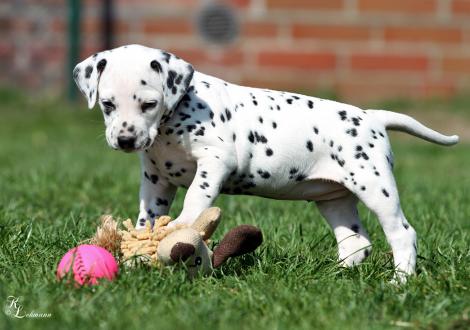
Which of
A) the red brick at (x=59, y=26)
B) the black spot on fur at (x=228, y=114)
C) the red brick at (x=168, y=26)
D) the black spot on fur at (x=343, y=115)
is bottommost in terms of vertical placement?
the red brick at (x=59, y=26)

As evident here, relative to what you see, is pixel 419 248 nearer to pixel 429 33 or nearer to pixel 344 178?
pixel 344 178

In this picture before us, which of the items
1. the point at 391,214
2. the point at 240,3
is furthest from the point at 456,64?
the point at 391,214

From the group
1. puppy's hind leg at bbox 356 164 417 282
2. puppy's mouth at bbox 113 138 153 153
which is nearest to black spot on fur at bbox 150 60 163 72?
puppy's mouth at bbox 113 138 153 153

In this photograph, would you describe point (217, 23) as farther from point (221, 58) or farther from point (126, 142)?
point (126, 142)

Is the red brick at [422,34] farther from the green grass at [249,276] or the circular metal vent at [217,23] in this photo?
the green grass at [249,276]

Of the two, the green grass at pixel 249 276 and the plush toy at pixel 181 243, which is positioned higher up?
the plush toy at pixel 181 243

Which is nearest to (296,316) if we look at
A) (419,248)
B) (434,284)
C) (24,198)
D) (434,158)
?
(434,284)

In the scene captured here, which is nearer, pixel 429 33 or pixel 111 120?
pixel 111 120

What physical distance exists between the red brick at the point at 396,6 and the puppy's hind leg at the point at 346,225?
7.84 meters

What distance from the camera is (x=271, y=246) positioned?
475 cm

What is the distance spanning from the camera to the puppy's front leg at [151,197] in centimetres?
450

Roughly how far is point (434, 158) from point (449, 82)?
7.61 feet
